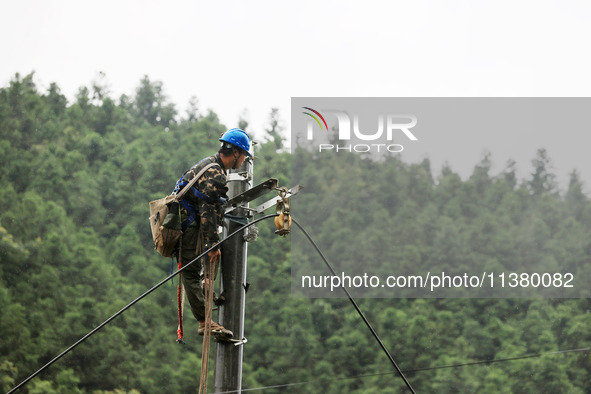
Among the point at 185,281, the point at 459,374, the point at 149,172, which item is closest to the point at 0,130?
the point at 149,172

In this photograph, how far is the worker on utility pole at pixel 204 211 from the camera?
4617 mm

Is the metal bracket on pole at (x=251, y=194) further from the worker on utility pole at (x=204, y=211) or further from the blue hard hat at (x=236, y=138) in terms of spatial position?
the blue hard hat at (x=236, y=138)

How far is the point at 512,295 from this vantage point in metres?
26.7

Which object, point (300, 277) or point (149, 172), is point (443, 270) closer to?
point (300, 277)

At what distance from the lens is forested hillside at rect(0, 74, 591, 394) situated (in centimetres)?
2219

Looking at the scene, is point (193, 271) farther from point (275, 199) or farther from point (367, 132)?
point (367, 132)

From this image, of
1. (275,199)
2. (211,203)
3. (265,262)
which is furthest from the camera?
(265,262)

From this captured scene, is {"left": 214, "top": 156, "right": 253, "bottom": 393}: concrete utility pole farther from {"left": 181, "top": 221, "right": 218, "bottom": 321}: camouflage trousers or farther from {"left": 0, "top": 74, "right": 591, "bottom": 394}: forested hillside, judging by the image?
{"left": 0, "top": 74, "right": 591, "bottom": 394}: forested hillside

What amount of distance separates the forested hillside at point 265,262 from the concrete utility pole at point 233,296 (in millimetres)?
17392

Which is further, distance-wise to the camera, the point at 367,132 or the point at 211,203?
the point at 367,132

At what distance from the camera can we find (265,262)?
25.2m

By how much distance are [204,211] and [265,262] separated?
20.7 meters

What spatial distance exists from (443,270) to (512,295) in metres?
2.36

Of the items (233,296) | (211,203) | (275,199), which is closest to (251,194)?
(275,199)
